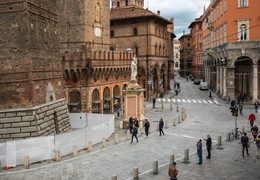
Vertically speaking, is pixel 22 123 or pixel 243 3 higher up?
pixel 243 3

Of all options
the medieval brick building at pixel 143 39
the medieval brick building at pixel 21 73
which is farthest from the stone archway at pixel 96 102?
the medieval brick building at pixel 143 39

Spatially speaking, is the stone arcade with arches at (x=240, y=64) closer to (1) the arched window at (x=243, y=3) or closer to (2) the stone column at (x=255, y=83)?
(2) the stone column at (x=255, y=83)

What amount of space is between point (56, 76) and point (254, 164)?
13.9 m

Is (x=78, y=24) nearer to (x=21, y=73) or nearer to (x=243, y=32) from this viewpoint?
(x=21, y=73)

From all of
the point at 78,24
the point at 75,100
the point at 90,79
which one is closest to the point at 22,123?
the point at 75,100

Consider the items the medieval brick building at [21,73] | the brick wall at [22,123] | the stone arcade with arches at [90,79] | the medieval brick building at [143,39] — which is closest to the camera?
the brick wall at [22,123]

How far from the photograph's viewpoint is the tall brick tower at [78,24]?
32.7 metres

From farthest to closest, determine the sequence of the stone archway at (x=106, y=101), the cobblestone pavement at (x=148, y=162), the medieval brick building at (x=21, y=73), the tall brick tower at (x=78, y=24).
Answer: the stone archway at (x=106, y=101) → the tall brick tower at (x=78, y=24) → the medieval brick building at (x=21, y=73) → the cobblestone pavement at (x=148, y=162)

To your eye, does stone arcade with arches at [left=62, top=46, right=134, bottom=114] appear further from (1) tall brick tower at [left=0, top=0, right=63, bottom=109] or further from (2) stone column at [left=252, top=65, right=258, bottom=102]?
(2) stone column at [left=252, top=65, right=258, bottom=102]

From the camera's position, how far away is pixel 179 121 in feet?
88.0

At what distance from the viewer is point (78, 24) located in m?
33.1

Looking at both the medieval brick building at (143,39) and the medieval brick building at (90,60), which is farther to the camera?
the medieval brick building at (143,39)

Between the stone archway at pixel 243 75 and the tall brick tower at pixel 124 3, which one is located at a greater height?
the tall brick tower at pixel 124 3

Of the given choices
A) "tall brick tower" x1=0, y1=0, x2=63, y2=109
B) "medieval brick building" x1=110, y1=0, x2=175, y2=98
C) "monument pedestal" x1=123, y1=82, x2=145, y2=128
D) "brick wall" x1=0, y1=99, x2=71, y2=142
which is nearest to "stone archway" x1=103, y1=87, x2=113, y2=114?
"monument pedestal" x1=123, y1=82, x2=145, y2=128
